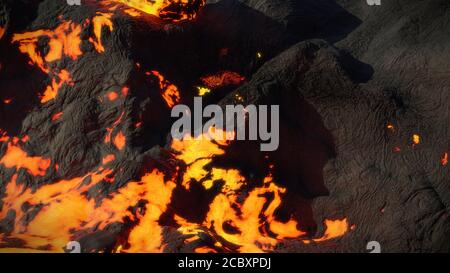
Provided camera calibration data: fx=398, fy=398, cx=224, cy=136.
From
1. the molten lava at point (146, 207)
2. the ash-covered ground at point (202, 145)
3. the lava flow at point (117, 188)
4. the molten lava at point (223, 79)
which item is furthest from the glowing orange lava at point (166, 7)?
the molten lava at point (146, 207)

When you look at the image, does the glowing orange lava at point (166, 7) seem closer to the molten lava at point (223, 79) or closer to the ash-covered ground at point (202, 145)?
the ash-covered ground at point (202, 145)

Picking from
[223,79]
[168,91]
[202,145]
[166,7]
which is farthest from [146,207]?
[166,7]

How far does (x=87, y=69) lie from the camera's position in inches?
238

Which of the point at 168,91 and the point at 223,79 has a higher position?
the point at 223,79

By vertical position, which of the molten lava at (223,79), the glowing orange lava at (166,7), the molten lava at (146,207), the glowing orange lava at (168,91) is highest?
the glowing orange lava at (166,7)

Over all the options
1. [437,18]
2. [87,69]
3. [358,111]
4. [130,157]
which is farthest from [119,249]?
[437,18]

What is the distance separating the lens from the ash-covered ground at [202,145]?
16.3 ft

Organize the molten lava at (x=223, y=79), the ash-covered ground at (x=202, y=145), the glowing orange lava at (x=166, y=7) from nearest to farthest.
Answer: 1. the ash-covered ground at (x=202, y=145)
2. the glowing orange lava at (x=166, y=7)
3. the molten lava at (x=223, y=79)

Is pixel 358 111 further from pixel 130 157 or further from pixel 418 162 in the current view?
pixel 130 157

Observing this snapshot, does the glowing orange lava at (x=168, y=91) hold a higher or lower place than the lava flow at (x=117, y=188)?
higher

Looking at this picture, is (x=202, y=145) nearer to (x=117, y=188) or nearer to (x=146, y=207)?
(x=146, y=207)

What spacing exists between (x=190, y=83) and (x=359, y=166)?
2.98m

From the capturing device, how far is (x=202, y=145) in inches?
216
